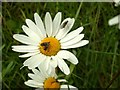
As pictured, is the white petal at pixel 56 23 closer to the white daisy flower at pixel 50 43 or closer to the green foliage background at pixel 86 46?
the white daisy flower at pixel 50 43

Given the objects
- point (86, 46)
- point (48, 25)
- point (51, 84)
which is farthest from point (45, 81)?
point (86, 46)

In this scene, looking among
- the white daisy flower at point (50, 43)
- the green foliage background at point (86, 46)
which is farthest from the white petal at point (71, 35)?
the green foliage background at point (86, 46)

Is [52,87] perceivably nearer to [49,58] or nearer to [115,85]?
[49,58]

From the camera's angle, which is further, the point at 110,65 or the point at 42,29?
the point at 110,65

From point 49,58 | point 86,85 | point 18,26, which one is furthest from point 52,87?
point 18,26

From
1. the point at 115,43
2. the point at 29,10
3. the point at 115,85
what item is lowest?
the point at 115,85

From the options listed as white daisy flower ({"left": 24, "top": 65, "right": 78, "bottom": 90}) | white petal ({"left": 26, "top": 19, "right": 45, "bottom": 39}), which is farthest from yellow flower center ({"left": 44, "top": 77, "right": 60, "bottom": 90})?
white petal ({"left": 26, "top": 19, "right": 45, "bottom": 39})

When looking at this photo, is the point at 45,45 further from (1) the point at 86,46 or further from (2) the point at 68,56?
(1) the point at 86,46
